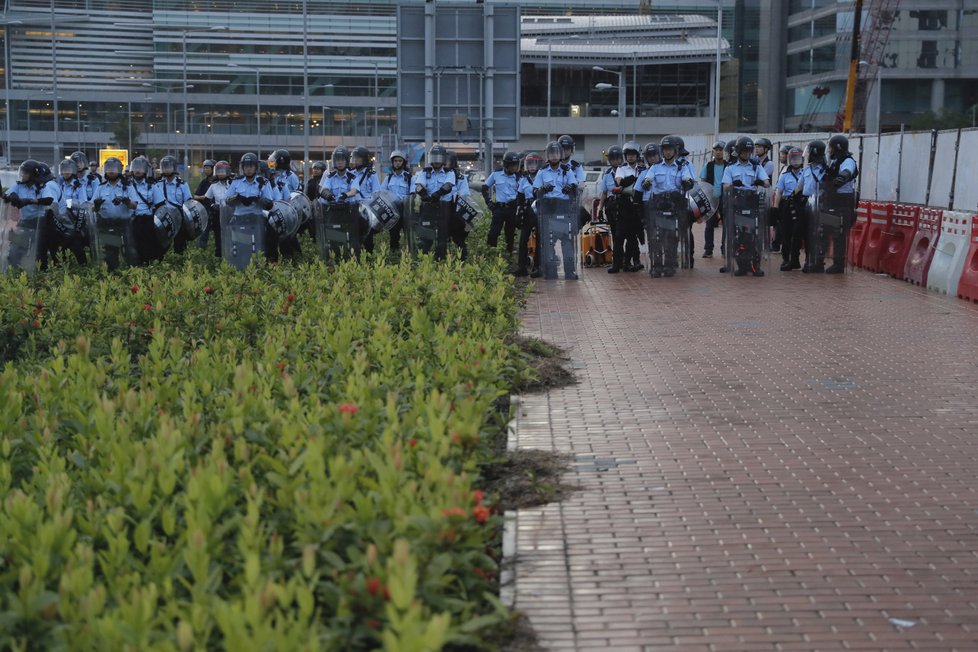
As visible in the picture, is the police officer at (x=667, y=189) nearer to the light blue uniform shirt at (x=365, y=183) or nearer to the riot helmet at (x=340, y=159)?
the light blue uniform shirt at (x=365, y=183)

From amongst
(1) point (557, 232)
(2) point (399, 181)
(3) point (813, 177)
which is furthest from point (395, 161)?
(3) point (813, 177)

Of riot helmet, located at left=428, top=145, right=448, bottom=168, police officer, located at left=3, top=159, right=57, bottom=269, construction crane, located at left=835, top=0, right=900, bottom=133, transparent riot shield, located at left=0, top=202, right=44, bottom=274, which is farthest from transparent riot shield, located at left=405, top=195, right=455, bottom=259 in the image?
construction crane, located at left=835, top=0, right=900, bottom=133

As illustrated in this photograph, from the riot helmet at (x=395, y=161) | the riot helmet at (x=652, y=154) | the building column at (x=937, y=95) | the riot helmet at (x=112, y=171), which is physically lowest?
the riot helmet at (x=112, y=171)

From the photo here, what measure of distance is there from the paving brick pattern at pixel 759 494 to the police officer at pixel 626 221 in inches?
285

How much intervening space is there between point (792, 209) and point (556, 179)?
11.5 ft

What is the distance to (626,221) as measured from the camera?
2152 centimetres

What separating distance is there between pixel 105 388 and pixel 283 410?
1.48m

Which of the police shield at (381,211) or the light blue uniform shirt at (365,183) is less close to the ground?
the light blue uniform shirt at (365,183)

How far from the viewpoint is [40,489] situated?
225 inches


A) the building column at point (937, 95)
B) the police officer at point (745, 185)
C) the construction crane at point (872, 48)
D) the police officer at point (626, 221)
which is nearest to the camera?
the police officer at point (745, 185)

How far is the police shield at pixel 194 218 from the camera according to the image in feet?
72.4

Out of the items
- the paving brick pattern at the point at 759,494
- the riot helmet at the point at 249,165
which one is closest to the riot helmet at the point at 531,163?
A: the riot helmet at the point at 249,165

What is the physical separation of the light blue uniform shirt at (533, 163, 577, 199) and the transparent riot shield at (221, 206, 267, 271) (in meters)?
3.90

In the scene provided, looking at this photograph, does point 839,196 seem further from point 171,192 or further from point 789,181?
point 171,192
